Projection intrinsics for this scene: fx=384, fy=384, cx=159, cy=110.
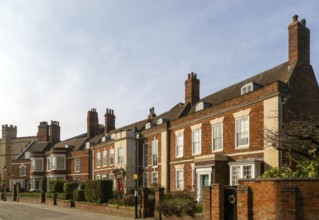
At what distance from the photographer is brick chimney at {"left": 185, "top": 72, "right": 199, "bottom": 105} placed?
3609 cm

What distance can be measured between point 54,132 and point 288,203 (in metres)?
59.2

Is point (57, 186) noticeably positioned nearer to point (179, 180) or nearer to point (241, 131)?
point (179, 180)

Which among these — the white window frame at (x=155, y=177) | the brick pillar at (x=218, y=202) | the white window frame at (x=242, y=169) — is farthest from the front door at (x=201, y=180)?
the brick pillar at (x=218, y=202)

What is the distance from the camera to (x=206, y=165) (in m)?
24.8

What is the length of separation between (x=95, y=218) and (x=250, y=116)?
11.9 metres

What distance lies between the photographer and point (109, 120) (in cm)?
5394

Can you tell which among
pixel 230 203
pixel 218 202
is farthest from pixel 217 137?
pixel 230 203

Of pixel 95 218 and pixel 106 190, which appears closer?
pixel 95 218

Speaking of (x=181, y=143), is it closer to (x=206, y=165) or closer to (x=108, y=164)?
(x=206, y=165)

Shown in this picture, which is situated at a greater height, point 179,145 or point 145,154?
point 179,145

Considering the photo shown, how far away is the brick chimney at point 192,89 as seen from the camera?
118 ft

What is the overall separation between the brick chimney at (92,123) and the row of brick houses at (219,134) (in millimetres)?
10494

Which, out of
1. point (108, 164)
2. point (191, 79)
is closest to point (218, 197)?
point (191, 79)

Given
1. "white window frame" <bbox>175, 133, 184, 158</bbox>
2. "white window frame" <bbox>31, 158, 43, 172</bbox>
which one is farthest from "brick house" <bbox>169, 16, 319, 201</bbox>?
"white window frame" <bbox>31, 158, 43, 172</bbox>
